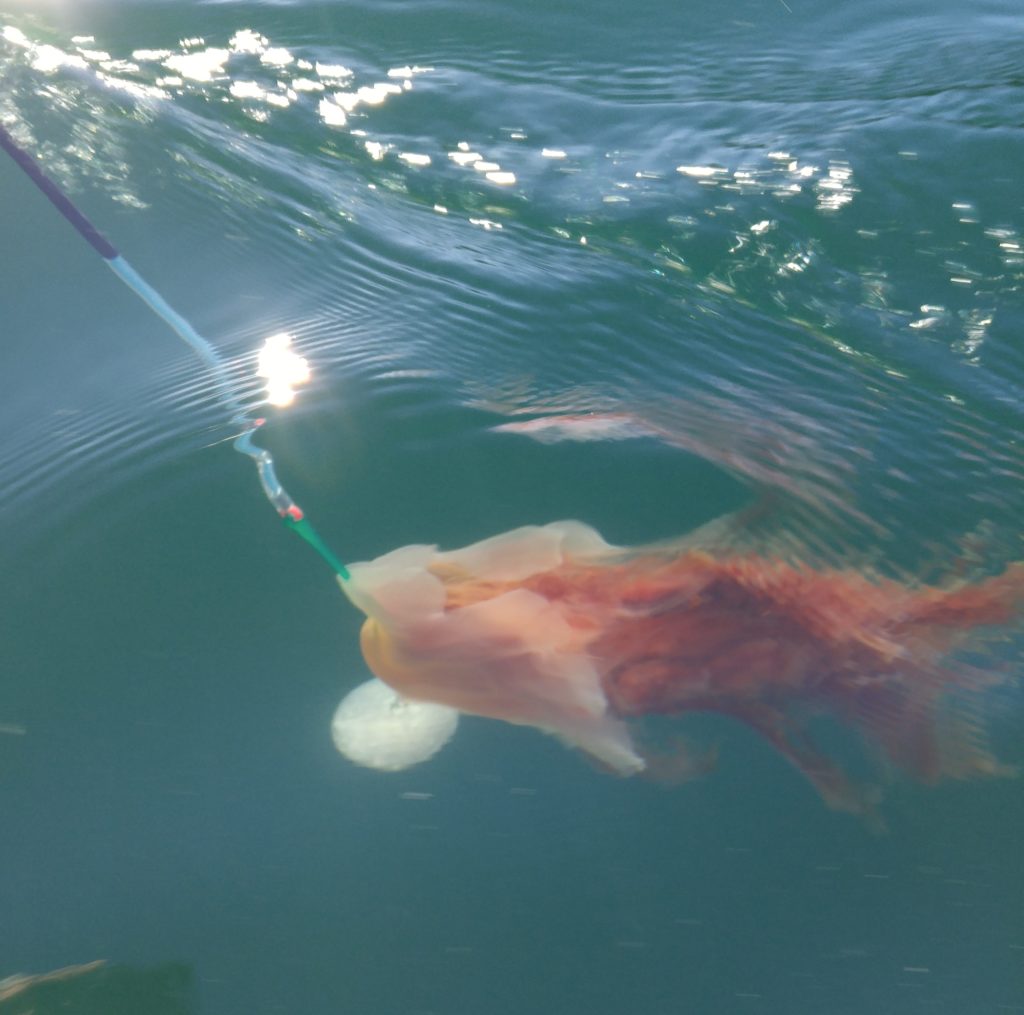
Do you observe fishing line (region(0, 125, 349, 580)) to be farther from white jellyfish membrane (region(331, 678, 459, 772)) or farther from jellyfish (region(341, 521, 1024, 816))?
white jellyfish membrane (region(331, 678, 459, 772))

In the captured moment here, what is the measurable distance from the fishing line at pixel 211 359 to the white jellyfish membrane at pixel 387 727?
263mm

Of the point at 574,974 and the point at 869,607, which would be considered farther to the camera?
the point at 869,607

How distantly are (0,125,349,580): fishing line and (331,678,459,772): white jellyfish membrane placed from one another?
0.26 meters

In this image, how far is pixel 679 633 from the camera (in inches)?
76.7

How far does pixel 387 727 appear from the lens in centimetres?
181

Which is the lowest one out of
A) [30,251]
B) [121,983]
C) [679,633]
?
[121,983]

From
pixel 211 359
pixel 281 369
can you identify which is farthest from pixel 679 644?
pixel 211 359

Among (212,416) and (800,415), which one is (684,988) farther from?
(212,416)

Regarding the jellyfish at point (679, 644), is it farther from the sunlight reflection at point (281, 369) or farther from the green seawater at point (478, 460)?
the sunlight reflection at point (281, 369)

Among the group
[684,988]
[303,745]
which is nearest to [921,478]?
[684,988]

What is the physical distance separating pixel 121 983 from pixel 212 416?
3.99 ft

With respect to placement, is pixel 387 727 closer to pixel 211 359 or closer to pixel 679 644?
pixel 679 644

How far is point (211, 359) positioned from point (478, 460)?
29.7 inches

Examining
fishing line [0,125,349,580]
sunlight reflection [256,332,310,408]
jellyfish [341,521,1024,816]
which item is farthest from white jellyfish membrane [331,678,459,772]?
sunlight reflection [256,332,310,408]
